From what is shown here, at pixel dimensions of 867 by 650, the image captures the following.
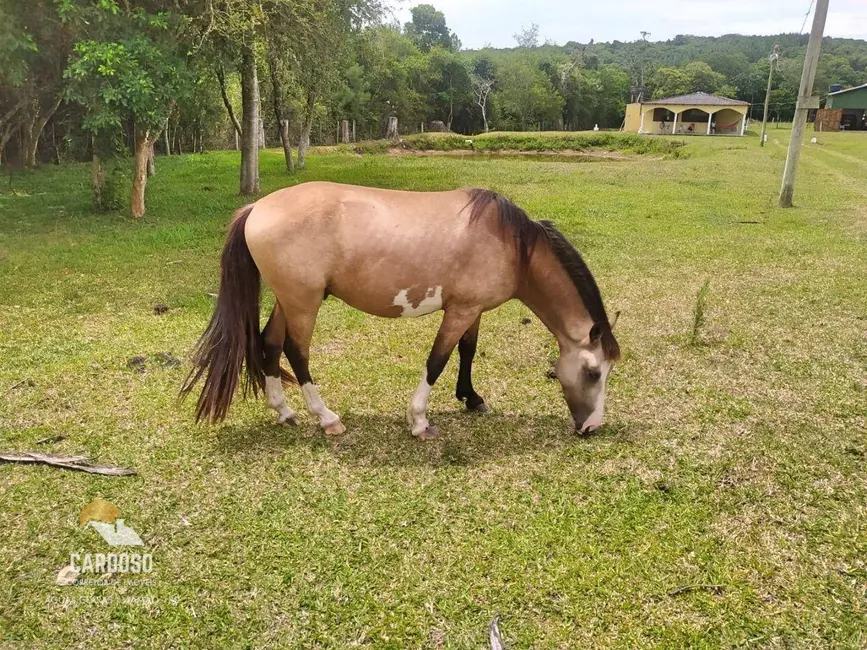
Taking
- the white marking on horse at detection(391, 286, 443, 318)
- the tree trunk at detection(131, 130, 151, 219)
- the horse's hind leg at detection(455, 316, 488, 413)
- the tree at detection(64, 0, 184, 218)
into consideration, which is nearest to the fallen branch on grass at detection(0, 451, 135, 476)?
the white marking on horse at detection(391, 286, 443, 318)

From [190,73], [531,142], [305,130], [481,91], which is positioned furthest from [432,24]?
[190,73]

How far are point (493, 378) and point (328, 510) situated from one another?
7.20ft

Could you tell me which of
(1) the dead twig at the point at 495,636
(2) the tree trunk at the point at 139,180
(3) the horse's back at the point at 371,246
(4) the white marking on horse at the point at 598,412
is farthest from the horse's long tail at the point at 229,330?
(2) the tree trunk at the point at 139,180

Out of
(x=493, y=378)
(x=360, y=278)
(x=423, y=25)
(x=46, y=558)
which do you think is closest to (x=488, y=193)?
(x=360, y=278)

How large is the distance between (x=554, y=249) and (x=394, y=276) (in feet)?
3.46

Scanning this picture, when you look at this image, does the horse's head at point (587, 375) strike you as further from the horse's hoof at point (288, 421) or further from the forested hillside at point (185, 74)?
the forested hillside at point (185, 74)

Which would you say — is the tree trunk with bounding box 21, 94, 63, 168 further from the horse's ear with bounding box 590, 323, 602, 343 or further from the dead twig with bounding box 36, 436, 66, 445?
the horse's ear with bounding box 590, 323, 602, 343

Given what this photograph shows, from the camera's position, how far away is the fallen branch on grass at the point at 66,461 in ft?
11.3

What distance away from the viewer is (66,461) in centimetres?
350

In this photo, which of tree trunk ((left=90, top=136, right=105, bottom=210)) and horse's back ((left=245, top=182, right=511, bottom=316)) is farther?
tree trunk ((left=90, top=136, right=105, bottom=210))

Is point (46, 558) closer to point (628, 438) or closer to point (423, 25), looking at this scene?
point (628, 438)

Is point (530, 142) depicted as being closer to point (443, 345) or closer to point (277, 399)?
point (443, 345)

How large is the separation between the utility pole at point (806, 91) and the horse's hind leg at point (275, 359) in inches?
497

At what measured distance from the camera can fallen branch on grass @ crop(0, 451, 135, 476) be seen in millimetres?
3447
